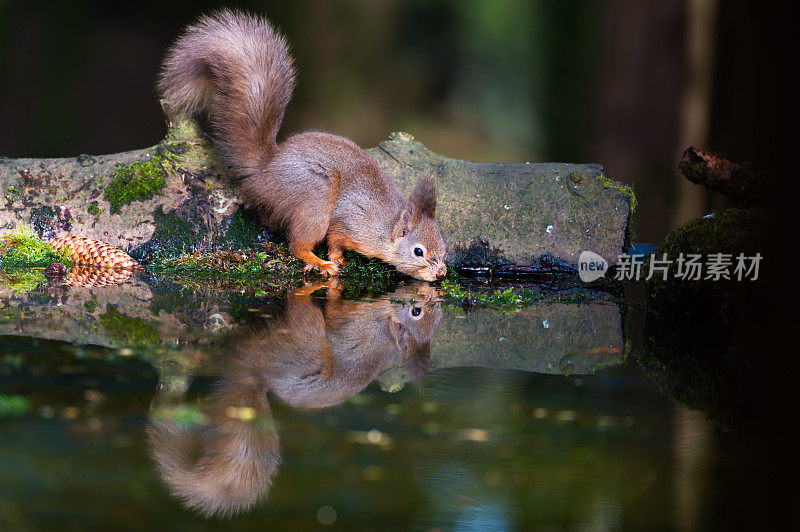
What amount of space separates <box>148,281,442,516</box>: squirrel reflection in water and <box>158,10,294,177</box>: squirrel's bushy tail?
3.73 ft

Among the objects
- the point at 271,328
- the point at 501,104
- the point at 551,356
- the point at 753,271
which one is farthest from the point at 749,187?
the point at 501,104

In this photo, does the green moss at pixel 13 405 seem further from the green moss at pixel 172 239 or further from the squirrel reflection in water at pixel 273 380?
the green moss at pixel 172 239

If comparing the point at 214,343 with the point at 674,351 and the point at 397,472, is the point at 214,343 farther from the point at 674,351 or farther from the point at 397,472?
the point at 674,351

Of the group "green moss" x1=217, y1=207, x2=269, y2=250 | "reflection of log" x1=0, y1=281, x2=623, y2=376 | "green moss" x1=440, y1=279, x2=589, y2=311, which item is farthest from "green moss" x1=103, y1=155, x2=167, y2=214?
"green moss" x1=440, y1=279, x2=589, y2=311

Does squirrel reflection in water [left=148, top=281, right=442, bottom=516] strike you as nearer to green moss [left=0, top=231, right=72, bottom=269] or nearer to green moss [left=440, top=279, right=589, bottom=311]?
green moss [left=440, top=279, right=589, bottom=311]

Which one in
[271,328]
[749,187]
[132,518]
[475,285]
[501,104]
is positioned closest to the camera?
[132,518]

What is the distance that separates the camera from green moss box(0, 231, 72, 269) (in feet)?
15.8

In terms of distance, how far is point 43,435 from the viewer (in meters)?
2.06

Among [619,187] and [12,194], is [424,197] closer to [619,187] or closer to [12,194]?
[619,187]

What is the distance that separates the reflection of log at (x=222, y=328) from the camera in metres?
3.00

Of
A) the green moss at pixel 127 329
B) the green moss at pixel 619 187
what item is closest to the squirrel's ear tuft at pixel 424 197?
the green moss at pixel 619 187

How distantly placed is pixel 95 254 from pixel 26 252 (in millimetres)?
429

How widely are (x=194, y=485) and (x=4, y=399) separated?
2.66 feet

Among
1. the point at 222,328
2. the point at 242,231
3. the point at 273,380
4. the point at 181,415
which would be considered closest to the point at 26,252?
the point at 242,231
